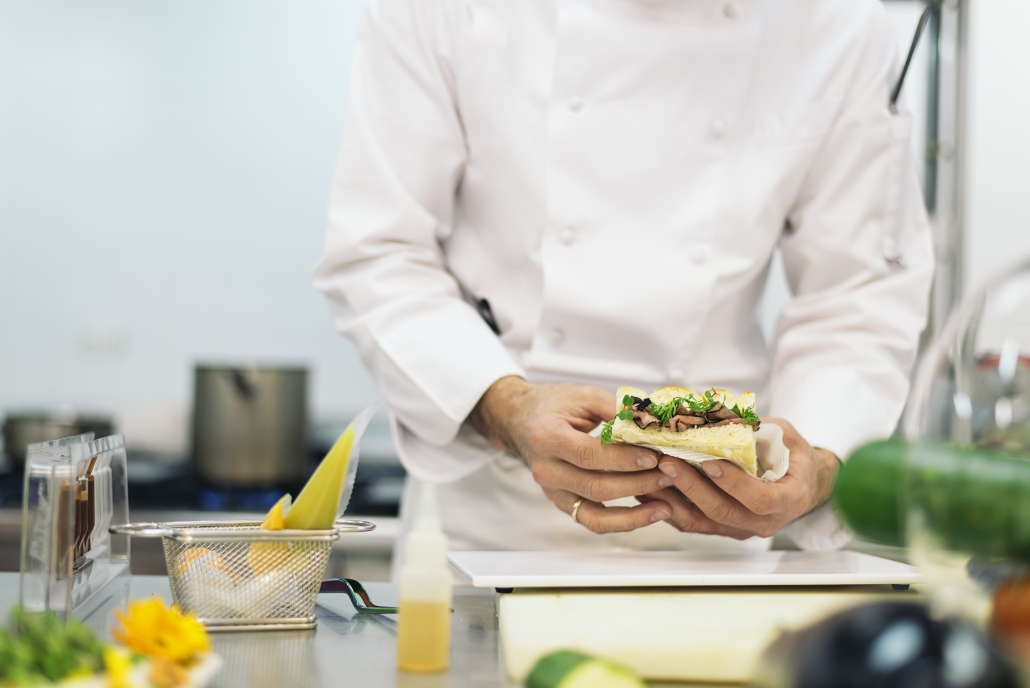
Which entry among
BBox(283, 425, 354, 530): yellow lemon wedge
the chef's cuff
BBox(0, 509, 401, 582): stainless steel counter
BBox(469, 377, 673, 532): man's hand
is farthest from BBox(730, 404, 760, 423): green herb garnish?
BBox(0, 509, 401, 582): stainless steel counter

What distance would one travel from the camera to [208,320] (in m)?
2.55

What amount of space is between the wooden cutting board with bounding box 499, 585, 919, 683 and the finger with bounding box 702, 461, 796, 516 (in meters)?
0.14

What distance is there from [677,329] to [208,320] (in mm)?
1664

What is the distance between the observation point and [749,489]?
976 millimetres

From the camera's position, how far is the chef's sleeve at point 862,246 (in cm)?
130

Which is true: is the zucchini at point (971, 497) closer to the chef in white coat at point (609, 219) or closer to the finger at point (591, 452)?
the finger at point (591, 452)

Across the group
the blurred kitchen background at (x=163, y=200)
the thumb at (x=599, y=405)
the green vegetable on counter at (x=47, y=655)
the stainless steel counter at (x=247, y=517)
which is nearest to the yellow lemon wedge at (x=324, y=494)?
the green vegetable on counter at (x=47, y=655)

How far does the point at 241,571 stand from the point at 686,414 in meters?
0.47

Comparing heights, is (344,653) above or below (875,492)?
below

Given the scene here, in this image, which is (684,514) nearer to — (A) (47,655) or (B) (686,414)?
(B) (686,414)

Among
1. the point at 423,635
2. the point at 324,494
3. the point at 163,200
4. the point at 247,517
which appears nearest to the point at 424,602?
the point at 423,635

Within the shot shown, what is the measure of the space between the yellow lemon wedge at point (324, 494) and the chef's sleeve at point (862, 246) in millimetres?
693

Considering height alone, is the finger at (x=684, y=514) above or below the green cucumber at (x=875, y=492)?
below

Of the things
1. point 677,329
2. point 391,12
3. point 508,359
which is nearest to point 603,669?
point 508,359
